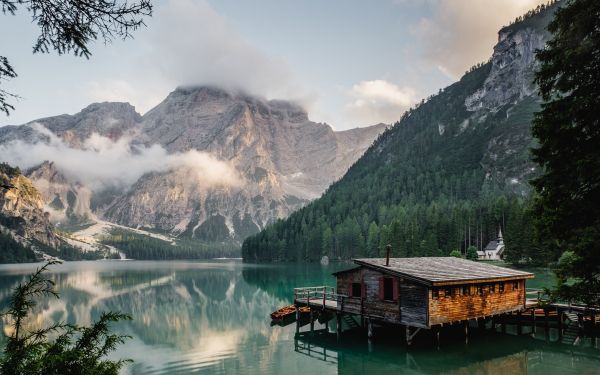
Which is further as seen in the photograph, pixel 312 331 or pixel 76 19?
pixel 312 331

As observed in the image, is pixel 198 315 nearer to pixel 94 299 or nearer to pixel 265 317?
pixel 265 317

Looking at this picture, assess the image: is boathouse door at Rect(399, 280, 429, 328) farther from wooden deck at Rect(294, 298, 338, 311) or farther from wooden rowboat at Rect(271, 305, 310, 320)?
wooden rowboat at Rect(271, 305, 310, 320)

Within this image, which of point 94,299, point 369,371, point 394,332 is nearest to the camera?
point 369,371

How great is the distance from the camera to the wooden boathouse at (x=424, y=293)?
3475 cm

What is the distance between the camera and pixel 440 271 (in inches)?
1533

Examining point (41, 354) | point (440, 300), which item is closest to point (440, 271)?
point (440, 300)

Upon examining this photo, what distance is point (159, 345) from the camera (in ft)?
139

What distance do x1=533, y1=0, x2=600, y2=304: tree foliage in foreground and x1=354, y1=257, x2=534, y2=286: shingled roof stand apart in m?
18.0

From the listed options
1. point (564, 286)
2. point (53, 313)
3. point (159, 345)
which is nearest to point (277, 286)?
point (53, 313)

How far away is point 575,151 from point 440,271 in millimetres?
24505

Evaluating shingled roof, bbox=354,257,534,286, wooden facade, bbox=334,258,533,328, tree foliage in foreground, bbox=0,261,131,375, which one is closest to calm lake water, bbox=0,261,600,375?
wooden facade, bbox=334,258,533,328

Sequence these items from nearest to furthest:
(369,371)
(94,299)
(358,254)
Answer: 1. (369,371)
2. (94,299)
3. (358,254)

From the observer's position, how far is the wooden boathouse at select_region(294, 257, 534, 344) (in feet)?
114

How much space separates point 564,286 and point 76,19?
17.6 metres
